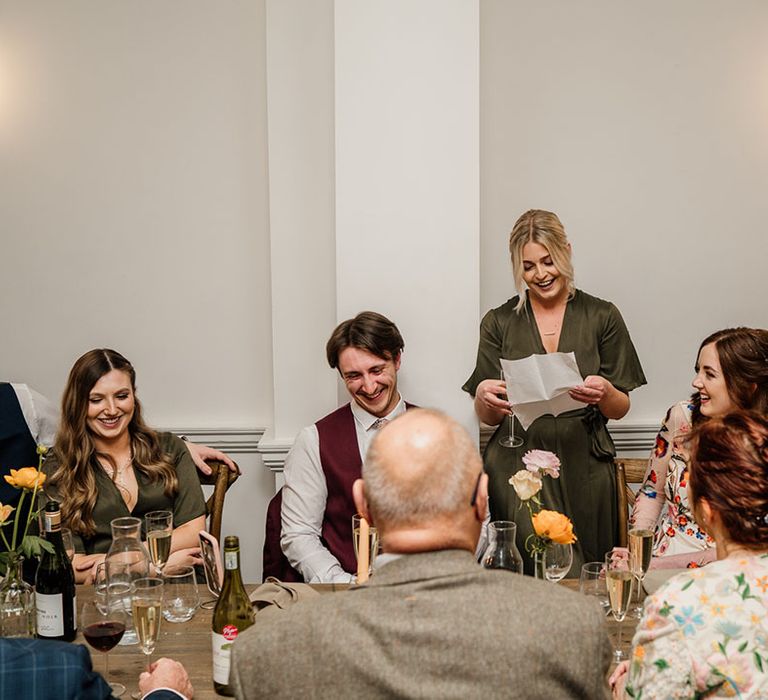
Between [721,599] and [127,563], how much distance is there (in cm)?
116

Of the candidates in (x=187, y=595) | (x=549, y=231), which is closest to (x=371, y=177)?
(x=549, y=231)

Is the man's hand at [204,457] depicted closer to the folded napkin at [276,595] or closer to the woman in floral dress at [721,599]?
the folded napkin at [276,595]

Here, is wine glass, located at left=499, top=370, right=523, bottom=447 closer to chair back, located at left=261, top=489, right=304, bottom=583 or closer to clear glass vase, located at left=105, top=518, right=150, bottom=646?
chair back, located at left=261, top=489, right=304, bottom=583

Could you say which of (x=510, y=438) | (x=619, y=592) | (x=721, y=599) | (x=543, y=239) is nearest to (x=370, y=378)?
(x=510, y=438)

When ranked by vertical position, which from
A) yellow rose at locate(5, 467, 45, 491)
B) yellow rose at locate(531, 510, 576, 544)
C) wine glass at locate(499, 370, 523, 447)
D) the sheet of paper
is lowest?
wine glass at locate(499, 370, 523, 447)

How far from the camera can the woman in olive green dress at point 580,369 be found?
10.0ft

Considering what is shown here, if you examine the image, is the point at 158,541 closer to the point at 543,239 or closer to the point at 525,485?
the point at 525,485

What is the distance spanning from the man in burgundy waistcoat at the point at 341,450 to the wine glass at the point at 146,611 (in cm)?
97

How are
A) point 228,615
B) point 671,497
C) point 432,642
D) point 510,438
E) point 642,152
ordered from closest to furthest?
point 432,642, point 228,615, point 671,497, point 510,438, point 642,152

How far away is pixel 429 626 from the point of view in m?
1.18

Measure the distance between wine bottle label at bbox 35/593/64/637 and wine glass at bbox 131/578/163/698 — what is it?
0.26 meters

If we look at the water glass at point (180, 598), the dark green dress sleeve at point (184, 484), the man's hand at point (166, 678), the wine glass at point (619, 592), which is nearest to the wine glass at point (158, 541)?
the water glass at point (180, 598)

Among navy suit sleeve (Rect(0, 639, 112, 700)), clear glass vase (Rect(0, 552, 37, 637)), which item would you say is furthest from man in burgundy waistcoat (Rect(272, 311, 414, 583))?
navy suit sleeve (Rect(0, 639, 112, 700))

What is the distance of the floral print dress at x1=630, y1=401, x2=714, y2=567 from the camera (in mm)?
2547
